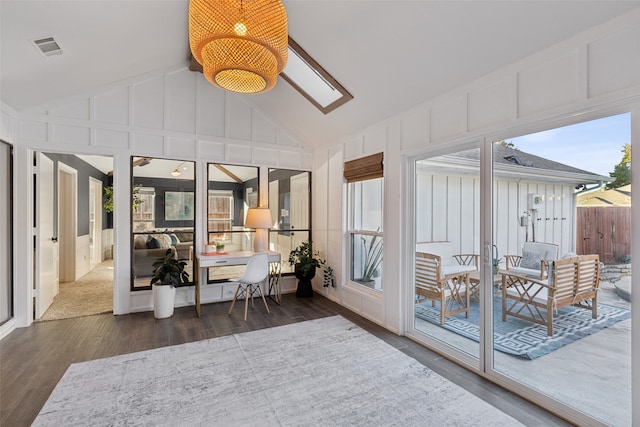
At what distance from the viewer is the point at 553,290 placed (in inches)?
91.7

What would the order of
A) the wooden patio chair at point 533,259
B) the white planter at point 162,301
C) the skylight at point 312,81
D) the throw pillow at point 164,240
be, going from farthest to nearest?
1. the throw pillow at point 164,240
2. the white planter at point 162,301
3. the skylight at point 312,81
4. the wooden patio chair at point 533,259

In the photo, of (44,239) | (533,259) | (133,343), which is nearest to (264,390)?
(133,343)

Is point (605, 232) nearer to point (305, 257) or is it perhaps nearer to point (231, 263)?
point (305, 257)

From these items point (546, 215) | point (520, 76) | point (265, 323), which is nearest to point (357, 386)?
point (265, 323)

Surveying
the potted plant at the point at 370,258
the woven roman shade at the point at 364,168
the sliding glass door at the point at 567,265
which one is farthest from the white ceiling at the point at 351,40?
the potted plant at the point at 370,258

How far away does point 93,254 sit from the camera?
754cm

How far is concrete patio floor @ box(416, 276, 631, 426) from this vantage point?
6.22ft

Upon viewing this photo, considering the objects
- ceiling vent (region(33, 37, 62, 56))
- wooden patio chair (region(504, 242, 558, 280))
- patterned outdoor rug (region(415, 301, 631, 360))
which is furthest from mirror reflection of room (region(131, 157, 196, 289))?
wooden patio chair (region(504, 242, 558, 280))

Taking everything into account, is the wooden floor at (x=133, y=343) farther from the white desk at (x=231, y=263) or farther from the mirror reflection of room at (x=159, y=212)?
the mirror reflection of room at (x=159, y=212)

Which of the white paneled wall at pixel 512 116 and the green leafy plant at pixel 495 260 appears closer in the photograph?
the white paneled wall at pixel 512 116

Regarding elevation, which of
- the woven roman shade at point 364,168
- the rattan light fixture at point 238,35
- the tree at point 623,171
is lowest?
the tree at point 623,171

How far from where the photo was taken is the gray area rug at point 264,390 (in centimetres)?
204

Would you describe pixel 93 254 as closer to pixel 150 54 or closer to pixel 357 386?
pixel 150 54

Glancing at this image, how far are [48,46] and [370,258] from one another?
4151 mm
